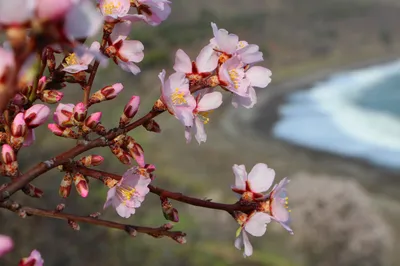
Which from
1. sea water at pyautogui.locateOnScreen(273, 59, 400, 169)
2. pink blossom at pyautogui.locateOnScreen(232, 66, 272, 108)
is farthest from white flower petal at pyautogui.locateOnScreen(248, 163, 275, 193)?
sea water at pyautogui.locateOnScreen(273, 59, 400, 169)

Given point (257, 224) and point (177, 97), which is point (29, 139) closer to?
point (177, 97)

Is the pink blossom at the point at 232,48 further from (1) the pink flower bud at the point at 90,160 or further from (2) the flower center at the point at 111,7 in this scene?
(1) the pink flower bud at the point at 90,160

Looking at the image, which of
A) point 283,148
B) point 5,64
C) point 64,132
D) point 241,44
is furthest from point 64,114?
point 283,148

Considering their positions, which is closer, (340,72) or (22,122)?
(22,122)

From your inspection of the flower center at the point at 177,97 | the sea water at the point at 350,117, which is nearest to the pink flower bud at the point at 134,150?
the flower center at the point at 177,97

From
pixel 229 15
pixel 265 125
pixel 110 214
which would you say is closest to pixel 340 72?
pixel 229 15

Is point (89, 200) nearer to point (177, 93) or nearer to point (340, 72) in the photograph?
point (177, 93)
